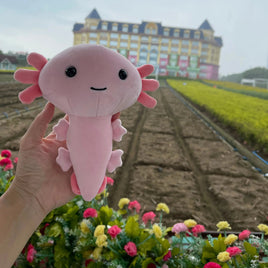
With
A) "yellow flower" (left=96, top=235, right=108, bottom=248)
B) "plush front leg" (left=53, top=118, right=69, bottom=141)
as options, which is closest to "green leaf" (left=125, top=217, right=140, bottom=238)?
"yellow flower" (left=96, top=235, right=108, bottom=248)

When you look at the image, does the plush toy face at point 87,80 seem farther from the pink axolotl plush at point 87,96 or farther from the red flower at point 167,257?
the red flower at point 167,257

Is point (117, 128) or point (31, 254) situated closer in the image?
point (117, 128)

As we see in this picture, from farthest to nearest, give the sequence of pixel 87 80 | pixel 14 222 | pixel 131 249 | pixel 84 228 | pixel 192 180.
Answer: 1. pixel 192 180
2. pixel 84 228
3. pixel 131 249
4. pixel 14 222
5. pixel 87 80

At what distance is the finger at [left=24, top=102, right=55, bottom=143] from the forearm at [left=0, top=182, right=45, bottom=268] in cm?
16

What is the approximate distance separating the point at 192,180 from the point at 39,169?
2.27 meters

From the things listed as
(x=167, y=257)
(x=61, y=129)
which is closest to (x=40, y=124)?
(x=61, y=129)

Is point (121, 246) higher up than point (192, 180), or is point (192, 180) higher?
point (121, 246)

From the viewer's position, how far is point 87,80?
0.59 m

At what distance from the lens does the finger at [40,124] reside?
0.75m

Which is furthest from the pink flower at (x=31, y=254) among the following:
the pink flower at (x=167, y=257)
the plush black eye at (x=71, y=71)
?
the plush black eye at (x=71, y=71)

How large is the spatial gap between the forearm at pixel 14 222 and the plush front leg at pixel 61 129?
8.4 inches

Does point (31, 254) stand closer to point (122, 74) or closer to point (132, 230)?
point (132, 230)

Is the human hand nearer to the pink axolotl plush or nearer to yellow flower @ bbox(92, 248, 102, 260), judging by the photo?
the pink axolotl plush

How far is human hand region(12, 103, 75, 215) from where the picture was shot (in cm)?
75
